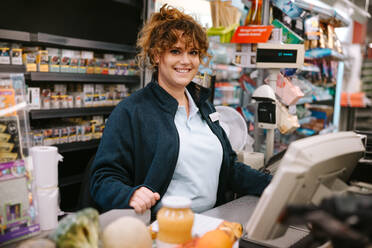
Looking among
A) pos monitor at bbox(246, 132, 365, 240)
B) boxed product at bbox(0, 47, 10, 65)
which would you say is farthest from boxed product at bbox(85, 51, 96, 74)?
pos monitor at bbox(246, 132, 365, 240)

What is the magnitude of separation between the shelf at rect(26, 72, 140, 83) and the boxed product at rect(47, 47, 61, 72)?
0.16 feet

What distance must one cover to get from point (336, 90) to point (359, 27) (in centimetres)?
384

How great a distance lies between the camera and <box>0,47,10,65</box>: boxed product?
2.90 meters

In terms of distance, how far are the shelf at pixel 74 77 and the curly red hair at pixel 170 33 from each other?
63.1 inches

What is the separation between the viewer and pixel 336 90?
17.5ft

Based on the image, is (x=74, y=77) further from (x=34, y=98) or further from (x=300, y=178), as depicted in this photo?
(x=300, y=178)

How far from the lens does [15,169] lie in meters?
1.15

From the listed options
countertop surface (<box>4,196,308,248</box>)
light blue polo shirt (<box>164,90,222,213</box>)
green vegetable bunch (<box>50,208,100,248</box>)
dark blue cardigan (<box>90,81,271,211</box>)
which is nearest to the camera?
green vegetable bunch (<box>50,208,100,248</box>)

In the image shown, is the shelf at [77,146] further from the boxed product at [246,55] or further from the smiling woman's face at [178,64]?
the smiling woman's face at [178,64]

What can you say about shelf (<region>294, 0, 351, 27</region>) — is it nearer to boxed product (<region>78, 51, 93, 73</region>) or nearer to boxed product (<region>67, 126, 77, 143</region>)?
boxed product (<region>78, 51, 93, 73</region>)

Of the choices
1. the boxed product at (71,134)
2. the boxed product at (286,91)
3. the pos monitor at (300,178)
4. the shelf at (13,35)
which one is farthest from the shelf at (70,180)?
the pos monitor at (300,178)

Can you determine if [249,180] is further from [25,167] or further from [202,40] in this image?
[25,167]

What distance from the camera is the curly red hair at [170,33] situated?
6.17ft

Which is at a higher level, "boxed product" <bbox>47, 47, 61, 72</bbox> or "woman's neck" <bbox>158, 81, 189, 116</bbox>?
"boxed product" <bbox>47, 47, 61, 72</bbox>
